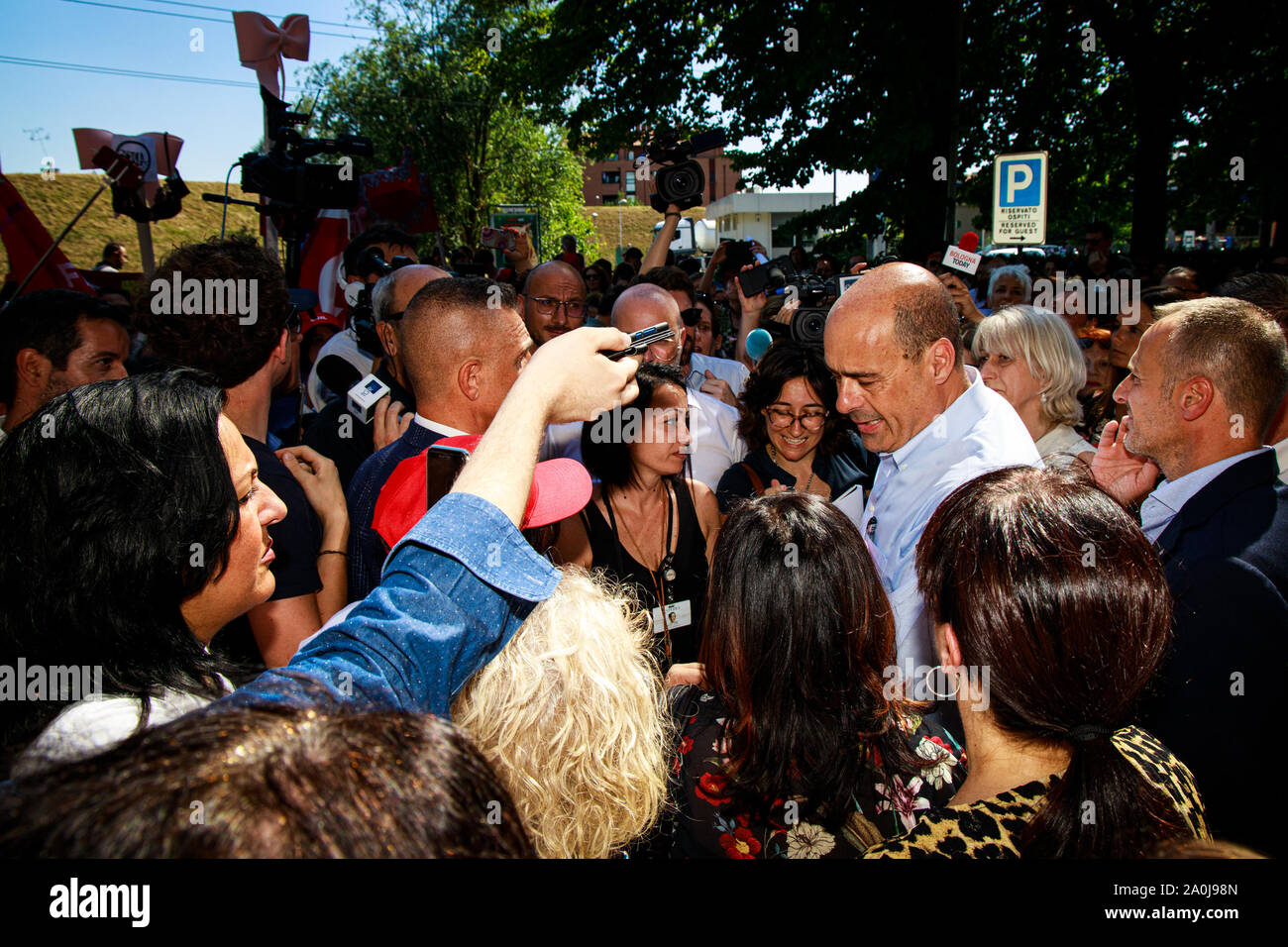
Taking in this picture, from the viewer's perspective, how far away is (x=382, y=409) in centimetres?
307

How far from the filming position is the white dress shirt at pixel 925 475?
2.23m

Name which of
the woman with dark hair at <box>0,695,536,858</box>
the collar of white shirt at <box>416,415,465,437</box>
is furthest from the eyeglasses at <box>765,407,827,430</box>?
the woman with dark hair at <box>0,695,536,858</box>

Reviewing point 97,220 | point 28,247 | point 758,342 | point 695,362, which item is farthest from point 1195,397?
point 97,220

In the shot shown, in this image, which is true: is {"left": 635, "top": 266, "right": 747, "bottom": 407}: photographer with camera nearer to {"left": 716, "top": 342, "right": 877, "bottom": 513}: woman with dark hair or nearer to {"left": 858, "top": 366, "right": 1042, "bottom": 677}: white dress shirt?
{"left": 716, "top": 342, "right": 877, "bottom": 513}: woman with dark hair

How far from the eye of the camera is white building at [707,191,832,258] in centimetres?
4669

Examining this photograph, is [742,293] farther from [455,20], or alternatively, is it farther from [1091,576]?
[455,20]

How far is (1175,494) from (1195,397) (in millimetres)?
286

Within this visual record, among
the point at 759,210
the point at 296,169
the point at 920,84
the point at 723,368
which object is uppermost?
the point at 759,210

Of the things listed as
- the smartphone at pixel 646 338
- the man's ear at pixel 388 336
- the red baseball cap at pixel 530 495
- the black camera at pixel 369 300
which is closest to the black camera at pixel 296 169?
the black camera at pixel 369 300

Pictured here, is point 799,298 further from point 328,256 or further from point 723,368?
point 328,256

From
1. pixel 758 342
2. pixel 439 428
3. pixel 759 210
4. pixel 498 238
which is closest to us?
pixel 439 428

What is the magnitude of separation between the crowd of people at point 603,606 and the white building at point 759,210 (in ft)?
145

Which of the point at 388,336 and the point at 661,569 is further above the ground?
the point at 388,336

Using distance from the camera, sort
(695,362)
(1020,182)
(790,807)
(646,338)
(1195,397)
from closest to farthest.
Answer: (646,338)
(790,807)
(1195,397)
(695,362)
(1020,182)
